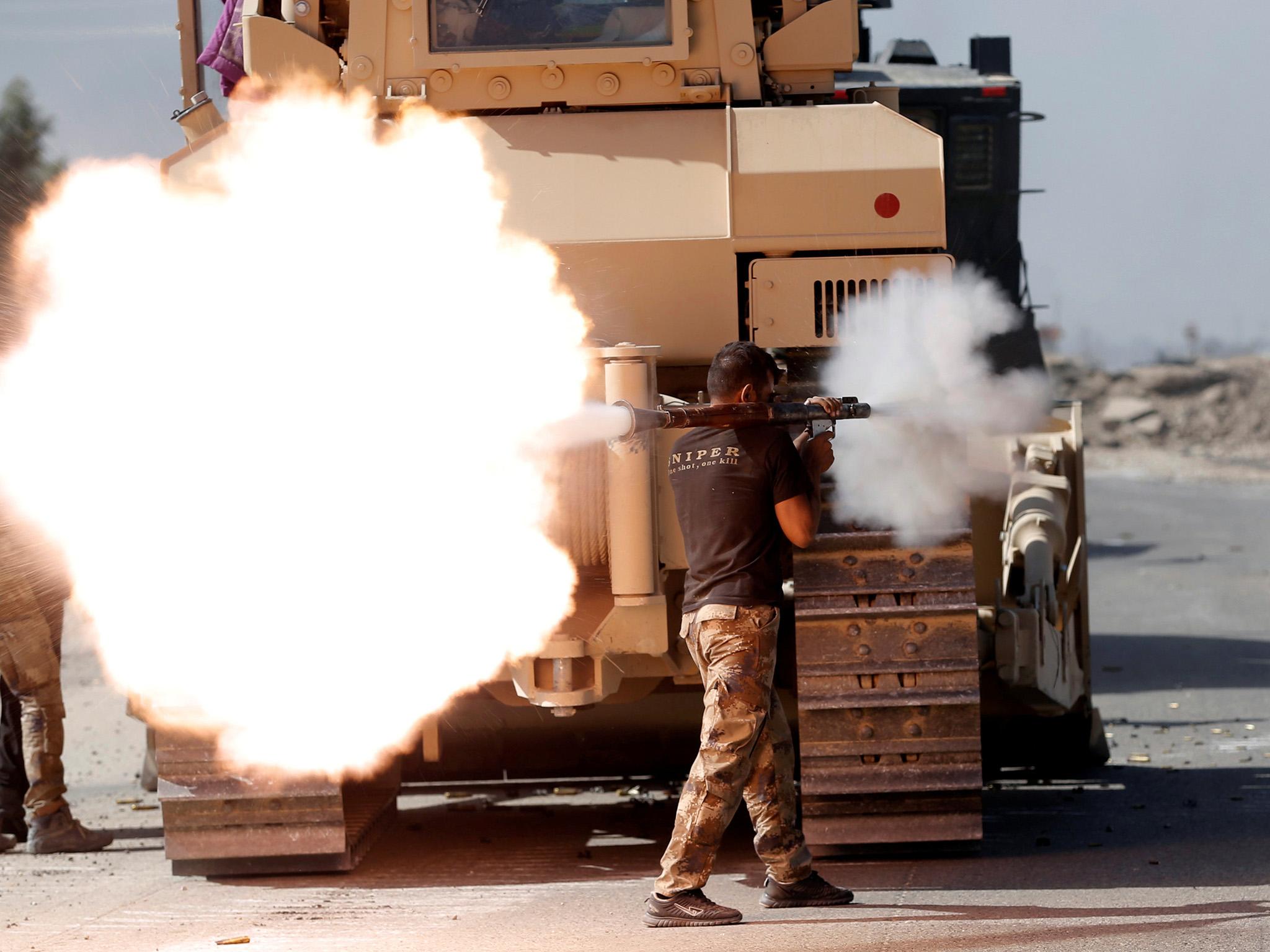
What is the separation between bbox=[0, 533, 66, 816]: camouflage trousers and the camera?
8.48m

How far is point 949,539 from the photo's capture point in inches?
274

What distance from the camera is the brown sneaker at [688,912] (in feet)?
20.2

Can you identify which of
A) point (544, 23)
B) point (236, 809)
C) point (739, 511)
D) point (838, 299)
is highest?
point (544, 23)

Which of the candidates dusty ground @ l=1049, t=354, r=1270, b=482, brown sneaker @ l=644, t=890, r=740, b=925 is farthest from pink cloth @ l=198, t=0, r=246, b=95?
dusty ground @ l=1049, t=354, r=1270, b=482

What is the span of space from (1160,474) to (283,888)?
36220 millimetres

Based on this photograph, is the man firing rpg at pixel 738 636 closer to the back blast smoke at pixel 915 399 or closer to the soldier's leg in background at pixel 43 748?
the back blast smoke at pixel 915 399

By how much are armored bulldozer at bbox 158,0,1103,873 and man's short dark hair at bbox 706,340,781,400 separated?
14.3 inches

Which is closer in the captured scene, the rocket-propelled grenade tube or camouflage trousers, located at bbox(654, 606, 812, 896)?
camouflage trousers, located at bbox(654, 606, 812, 896)

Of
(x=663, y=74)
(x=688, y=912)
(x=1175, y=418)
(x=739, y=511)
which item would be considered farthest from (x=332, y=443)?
(x=1175, y=418)

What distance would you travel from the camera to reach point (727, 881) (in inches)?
280

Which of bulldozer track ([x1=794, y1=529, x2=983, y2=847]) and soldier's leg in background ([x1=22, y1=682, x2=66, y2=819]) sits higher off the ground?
bulldozer track ([x1=794, y1=529, x2=983, y2=847])

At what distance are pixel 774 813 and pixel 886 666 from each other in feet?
2.70

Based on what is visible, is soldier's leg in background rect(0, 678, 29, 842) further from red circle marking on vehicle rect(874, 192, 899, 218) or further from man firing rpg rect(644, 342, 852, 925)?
red circle marking on vehicle rect(874, 192, 899, 218)

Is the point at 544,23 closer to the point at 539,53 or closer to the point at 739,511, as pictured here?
the point at 539,53
